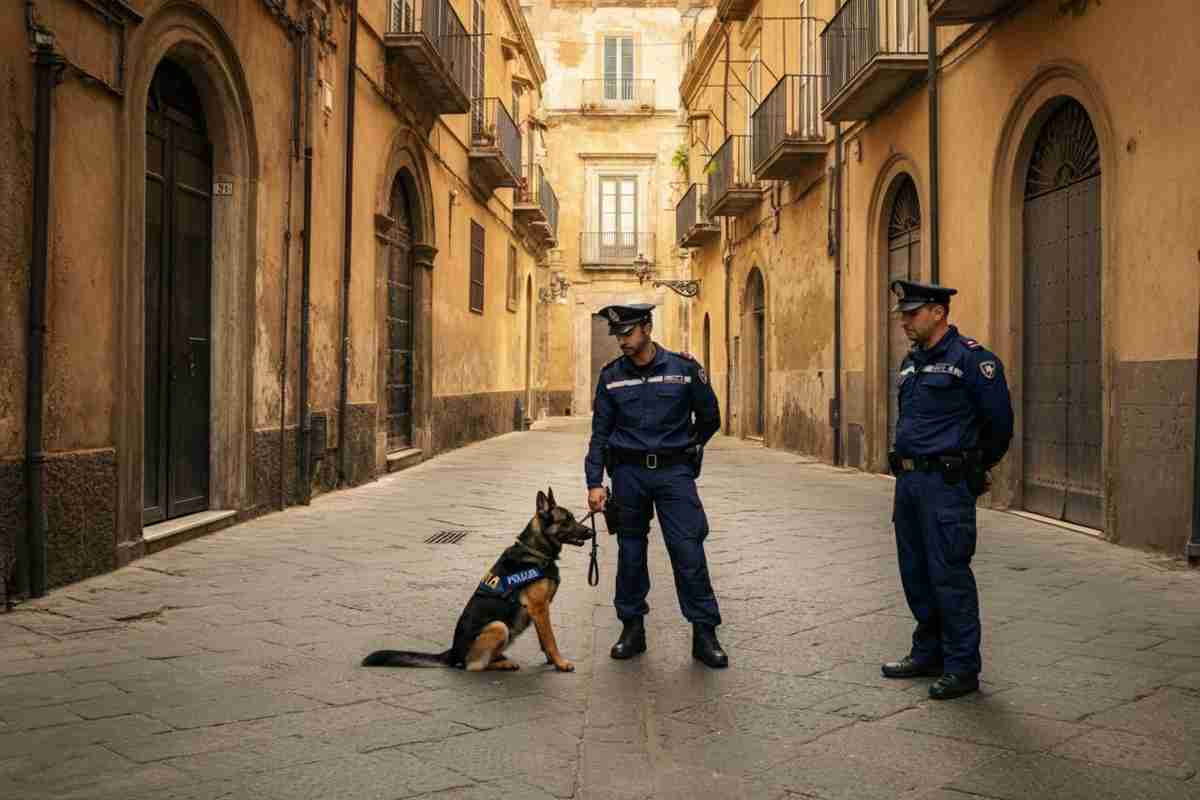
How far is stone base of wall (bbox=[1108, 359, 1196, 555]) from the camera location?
696cm

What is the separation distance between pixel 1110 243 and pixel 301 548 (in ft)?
19.9

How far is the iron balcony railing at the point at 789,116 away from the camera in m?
15.5

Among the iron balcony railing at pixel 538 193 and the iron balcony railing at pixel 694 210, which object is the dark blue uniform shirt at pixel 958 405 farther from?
the iron balcony railing at pixel 538 193

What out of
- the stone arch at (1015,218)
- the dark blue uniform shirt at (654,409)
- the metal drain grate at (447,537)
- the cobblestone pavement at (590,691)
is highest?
the stone arch at (1015,218)

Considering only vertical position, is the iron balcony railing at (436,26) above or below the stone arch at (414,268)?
above

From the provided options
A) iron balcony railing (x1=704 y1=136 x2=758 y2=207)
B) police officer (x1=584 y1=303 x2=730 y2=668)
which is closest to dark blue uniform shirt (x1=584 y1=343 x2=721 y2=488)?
police officer (x1=584 y1=303 x2=730 y2=668)

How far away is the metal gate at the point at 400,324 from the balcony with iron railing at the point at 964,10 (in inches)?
270

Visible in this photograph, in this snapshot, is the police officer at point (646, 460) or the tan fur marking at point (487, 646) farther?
the police officer at point (646, 460)

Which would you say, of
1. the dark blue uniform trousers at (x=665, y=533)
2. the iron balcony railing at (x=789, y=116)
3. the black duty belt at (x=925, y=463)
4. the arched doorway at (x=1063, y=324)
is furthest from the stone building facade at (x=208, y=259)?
the arched doorway at (x=1063, y=324)

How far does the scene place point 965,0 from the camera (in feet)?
30.0

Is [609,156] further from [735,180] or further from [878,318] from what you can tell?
[878,318]

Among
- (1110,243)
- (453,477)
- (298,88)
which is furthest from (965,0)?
(453,477)

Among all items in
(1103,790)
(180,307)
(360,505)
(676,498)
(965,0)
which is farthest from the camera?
(360,505)

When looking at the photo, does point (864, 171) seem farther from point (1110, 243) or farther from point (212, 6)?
point (212, 6)
